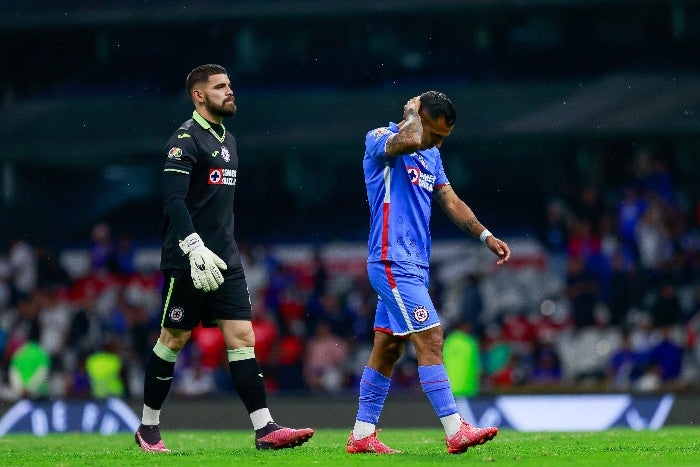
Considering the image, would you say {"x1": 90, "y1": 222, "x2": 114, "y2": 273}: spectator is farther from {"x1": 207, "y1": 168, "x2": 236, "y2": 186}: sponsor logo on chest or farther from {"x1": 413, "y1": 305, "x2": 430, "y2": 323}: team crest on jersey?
{"x1": 413, "y1": 305, "x2": 430, "y2": 323}: team crest on jersey

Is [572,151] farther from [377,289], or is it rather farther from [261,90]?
[377,289]

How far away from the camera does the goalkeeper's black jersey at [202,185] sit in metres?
8.29

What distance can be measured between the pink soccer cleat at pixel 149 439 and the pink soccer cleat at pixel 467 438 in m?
2.07

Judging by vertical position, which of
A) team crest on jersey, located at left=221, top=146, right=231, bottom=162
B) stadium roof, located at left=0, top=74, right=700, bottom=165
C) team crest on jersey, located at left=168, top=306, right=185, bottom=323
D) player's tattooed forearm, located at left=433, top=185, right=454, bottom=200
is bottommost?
team crest on jersey, located at left=168, top=306, right=185, bottom=323

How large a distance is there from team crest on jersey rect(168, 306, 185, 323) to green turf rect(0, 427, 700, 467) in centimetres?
85

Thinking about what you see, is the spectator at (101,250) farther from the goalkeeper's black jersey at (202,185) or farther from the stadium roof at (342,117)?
the goalkeeper's black jersey at (202,185)

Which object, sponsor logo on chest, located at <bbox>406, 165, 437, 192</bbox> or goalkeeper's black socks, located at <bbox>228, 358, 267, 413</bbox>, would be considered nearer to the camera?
sponsor logo on chest, located at <bbox>406, 165, 437, 192</bbox>

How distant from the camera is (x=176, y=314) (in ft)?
27.6

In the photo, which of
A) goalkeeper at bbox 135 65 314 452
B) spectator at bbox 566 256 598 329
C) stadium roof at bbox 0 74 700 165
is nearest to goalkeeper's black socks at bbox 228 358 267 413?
goalkeeper at bbox 135 65 314 452

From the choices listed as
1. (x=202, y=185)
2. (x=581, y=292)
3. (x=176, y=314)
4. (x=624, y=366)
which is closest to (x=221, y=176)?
(x=202, y=185)

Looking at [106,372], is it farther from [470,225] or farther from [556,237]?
[470,225]

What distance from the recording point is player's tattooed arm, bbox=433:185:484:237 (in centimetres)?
837

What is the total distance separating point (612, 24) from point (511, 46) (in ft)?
5.27

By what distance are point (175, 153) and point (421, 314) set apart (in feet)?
6.14
